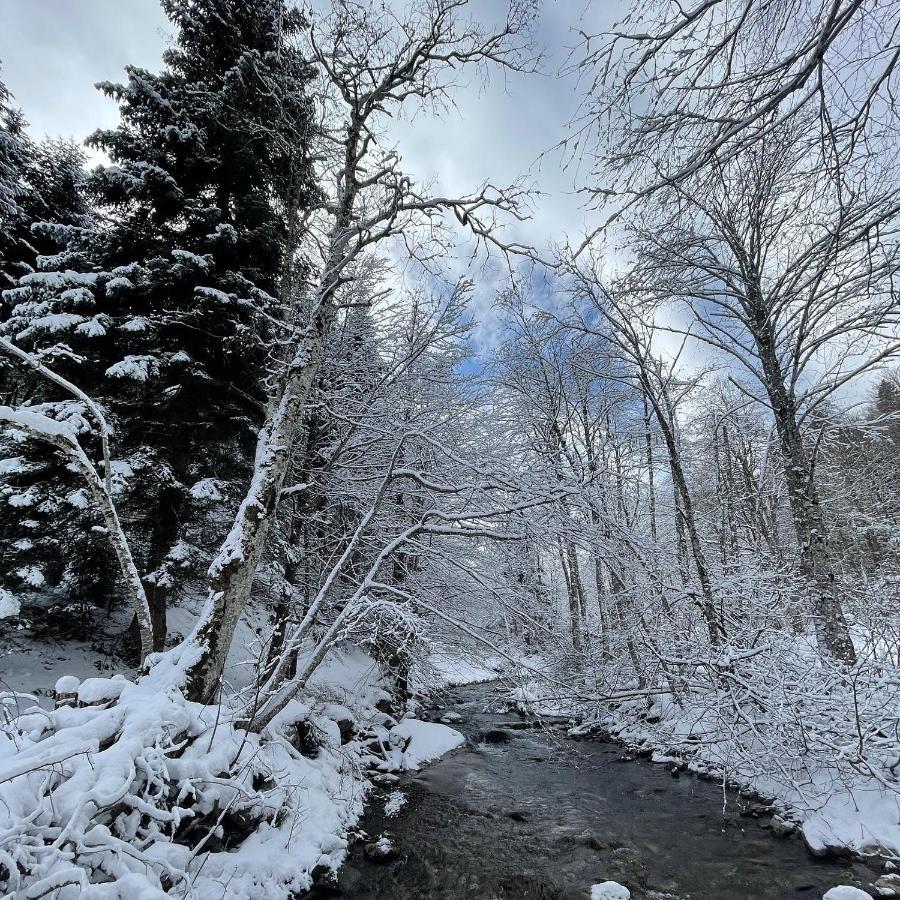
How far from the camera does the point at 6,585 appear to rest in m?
6.17

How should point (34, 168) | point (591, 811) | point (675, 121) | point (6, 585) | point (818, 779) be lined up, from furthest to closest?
point (34, 168)
point (591, 811)
point (6, 585)
point (818, 779)
point (675, 121)

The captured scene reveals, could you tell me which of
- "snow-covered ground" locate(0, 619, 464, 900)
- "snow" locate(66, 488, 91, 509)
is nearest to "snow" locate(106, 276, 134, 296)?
"snow" locate(66, 488, 91, 509)

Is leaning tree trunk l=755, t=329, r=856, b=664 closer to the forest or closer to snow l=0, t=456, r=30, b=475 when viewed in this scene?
the forest

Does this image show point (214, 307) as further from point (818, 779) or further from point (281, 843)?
point (818, 779)

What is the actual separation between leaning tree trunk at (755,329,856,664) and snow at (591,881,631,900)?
13.8ft

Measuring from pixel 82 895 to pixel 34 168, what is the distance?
742 inches

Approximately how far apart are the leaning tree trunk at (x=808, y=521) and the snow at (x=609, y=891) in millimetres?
4195

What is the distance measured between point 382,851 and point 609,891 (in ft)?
8.53

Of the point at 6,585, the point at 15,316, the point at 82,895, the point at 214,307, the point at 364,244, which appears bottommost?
the point at 82,895

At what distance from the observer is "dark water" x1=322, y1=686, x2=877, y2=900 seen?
4.75 meters

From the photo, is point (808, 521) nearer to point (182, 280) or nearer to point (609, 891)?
point (609, 891)

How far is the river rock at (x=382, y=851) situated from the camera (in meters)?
5.32

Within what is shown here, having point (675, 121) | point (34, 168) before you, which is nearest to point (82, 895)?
point (675, 121)

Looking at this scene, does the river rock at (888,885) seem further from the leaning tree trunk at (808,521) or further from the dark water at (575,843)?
the leaning tree trunk at (808,521)
